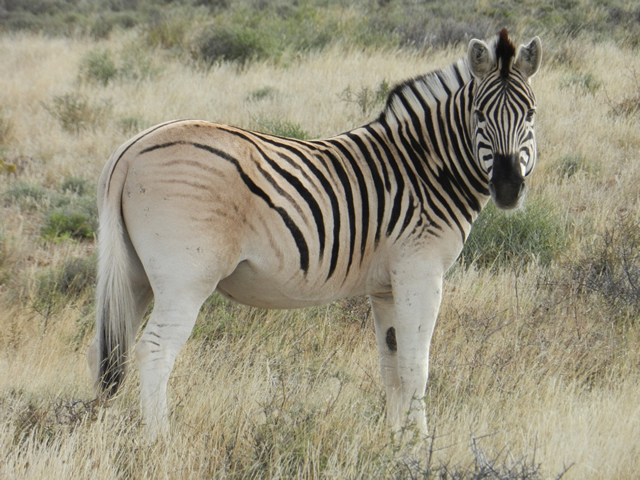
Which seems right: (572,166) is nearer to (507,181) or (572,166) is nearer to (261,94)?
(261,94)

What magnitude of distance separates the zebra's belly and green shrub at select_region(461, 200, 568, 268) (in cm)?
282

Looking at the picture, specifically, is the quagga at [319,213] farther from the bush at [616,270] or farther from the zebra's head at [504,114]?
the bush at [616,270]

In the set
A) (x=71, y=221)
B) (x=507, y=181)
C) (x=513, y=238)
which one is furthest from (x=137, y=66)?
(x=507, y=181)

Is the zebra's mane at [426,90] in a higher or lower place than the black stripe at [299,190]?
higher

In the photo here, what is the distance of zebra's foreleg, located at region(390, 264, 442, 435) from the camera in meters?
3.60

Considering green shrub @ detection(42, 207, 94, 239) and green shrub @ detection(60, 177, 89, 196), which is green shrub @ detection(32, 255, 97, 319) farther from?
green shrub @ detection(60, 177, 89, 196)

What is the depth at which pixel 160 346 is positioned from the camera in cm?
324

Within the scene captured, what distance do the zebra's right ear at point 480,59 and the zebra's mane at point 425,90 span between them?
200 mm

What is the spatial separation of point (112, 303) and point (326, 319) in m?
2.05

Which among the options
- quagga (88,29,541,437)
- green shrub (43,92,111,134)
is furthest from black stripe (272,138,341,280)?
green shrub (43,92,111,134)

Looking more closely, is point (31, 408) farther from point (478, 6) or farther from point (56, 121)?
point (478, 6)

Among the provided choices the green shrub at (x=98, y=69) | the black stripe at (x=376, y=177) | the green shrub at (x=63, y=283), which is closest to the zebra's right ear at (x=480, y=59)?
the black stripe at (x=376, y=177)

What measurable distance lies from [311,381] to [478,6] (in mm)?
17139

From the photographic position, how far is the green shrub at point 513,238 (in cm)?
630
